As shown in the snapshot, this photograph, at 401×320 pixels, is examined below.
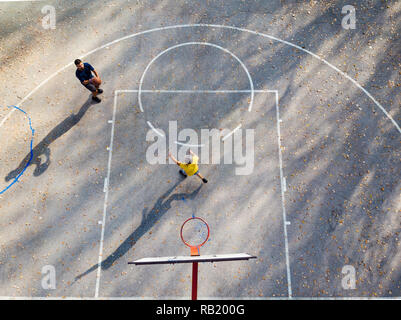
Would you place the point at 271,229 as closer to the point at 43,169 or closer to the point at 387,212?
the point at 387,212

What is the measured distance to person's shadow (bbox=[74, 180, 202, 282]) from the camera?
31.0ft

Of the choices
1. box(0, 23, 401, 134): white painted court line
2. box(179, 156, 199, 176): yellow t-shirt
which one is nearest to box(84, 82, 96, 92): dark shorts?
box(0, 23, 401, 134): white painted court line

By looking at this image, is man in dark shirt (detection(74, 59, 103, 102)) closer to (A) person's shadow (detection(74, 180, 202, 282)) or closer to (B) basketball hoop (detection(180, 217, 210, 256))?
(A) person's shadow (detection(74, 180, 202, 282))

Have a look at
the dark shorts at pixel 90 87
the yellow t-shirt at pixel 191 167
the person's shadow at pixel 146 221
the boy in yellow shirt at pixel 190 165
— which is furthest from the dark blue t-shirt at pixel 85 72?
the person's shadow at pixel 146 221

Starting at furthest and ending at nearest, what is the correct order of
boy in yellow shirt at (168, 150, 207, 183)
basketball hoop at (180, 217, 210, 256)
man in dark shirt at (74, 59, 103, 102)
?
man in dark shirt at (74, 59, 103, 102) < basketball hoop at (180, 217, 210, 256) < boy in yellow shirt at (168, 150, 207, 183)

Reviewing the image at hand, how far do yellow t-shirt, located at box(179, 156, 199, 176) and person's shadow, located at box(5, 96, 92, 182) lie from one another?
4.63 meters

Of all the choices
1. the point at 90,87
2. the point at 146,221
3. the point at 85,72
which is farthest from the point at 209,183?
the point at 85,72

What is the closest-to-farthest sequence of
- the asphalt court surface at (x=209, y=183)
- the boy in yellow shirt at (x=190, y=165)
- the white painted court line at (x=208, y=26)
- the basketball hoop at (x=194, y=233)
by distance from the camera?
the boy in yellow shirt at (x=190, y=165) < the asphalt court surface at (x=209, y=183) < the basketball hoop at (x=194, y=233) < the white painted court line at (x=208, y=26)

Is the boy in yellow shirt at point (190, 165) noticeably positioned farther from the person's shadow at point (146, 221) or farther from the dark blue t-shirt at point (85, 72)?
the dark blue t-shirt at point (85, 72)

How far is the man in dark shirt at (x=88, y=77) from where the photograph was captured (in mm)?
9836

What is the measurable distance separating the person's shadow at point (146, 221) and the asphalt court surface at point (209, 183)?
0.11 feet

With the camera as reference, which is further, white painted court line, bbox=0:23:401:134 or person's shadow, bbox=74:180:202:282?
white painted court line, bbox=0:23:401:134

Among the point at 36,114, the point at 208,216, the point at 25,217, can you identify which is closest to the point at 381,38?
the point at 208,216

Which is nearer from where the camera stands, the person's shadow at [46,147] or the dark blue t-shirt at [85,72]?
the dark blue t-shirt at [85,72]
